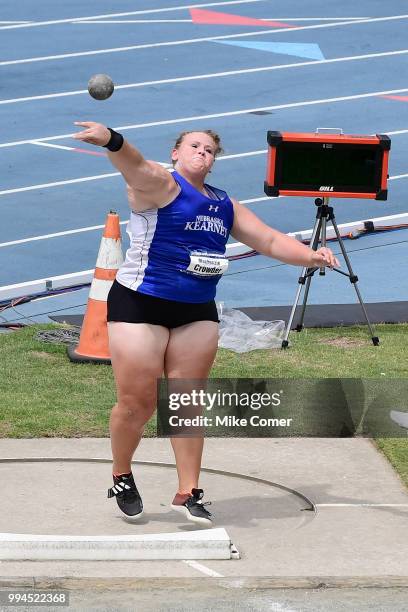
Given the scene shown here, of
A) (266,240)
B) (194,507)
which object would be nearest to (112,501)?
(194,507)

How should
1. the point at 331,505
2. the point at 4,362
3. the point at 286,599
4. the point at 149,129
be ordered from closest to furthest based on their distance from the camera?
the point at 286,599 < the point at 331,505 < the point at 4,362 < the point at 149,129

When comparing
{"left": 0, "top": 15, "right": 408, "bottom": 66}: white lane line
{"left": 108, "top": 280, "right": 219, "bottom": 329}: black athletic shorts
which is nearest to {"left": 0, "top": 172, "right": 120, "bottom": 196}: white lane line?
{"left": 0, "top": 15, "right": 408, "bottom": 66}: white lane line

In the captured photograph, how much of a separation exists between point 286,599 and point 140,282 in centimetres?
174

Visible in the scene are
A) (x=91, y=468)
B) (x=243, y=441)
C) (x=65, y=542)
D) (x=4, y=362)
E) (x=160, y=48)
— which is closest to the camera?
(x=65, y=542)

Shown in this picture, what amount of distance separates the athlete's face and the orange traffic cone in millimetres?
3456

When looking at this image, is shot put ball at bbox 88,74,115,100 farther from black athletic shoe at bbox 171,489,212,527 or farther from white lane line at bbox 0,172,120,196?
white lane line at bbox 0,172,120,196

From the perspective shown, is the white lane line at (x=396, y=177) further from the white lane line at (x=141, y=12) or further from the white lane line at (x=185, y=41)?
the white lane line at (x=141, y=12)

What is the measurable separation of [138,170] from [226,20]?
2063 centimetres

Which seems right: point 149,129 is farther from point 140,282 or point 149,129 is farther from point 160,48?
point 140,282

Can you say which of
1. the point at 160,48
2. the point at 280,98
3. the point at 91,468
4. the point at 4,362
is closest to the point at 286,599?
the point at 91,468

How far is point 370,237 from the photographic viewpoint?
15.1 meters

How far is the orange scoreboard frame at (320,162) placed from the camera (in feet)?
35.4

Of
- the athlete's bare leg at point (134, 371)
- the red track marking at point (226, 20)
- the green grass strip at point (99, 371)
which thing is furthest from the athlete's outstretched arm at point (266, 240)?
the red track marking at point (226, 20)

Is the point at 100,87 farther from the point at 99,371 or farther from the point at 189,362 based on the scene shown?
the point at 99,371
